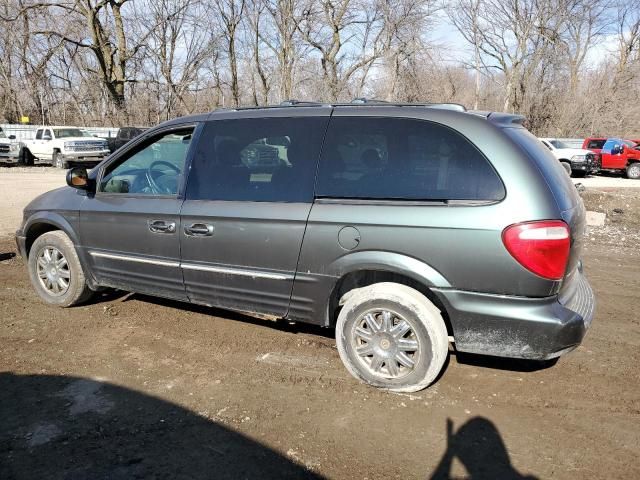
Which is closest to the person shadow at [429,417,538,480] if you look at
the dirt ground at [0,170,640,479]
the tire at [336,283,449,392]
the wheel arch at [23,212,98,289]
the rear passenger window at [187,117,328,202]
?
the dirt ground at [0,170,640,479]

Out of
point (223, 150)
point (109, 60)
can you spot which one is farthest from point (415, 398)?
point (109, 60)

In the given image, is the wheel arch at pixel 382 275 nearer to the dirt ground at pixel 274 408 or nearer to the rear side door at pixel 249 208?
the rear side door at pixel 249 208

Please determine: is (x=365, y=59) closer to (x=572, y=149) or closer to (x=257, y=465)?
(x=572, y=149)

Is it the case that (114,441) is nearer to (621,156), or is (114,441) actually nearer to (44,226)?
(44,226)

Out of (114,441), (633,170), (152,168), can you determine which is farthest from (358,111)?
(633,170)

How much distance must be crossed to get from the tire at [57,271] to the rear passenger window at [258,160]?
1.55m

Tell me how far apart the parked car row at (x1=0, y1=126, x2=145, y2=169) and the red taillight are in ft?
70.3

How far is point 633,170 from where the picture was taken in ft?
74.1

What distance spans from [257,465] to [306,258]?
1353mm

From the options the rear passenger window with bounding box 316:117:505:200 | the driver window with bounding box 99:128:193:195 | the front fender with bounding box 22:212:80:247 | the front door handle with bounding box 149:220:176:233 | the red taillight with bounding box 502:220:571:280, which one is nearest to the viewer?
the red taillight with bounding box 502:220:571:280

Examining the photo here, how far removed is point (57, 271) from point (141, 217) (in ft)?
4.26

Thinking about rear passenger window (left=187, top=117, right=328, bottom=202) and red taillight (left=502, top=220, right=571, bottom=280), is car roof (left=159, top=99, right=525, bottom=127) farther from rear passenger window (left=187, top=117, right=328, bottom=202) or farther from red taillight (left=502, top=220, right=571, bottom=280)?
red taillight (left=502, top=220, right=571, bottom=280)

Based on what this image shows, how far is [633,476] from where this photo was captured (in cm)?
258

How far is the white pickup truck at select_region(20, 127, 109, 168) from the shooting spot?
21.8m
